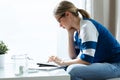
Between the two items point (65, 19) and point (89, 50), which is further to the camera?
point (65, 19)

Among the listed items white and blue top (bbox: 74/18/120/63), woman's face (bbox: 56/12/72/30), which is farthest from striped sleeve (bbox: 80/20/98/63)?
woman's face (bbox: 56/12/72/30)

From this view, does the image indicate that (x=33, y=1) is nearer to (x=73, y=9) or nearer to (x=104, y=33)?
(x=73, y=9)

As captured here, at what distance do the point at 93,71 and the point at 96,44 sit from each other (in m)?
0.20

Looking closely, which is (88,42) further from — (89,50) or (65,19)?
(65,19)

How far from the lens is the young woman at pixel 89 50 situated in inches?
63.5

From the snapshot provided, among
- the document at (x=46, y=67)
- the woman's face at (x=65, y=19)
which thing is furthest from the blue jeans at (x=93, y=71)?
the woman's face at (x=65, y=19)

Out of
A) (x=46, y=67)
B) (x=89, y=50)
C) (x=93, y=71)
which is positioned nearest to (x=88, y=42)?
(x=89, y=50)

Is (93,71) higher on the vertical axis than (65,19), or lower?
lower

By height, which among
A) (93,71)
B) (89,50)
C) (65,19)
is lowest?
(93,71)

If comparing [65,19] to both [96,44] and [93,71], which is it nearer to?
[96,44]

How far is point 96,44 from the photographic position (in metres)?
1.71

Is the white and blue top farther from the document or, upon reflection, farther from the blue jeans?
the document

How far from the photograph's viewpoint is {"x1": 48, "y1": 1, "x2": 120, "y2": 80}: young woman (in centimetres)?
161

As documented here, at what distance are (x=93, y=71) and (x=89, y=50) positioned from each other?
135 mm
